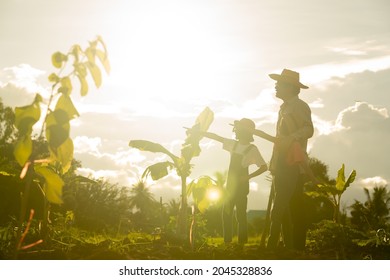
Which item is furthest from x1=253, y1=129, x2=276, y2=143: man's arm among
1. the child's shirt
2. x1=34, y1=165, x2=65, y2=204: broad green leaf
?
x1=34, y1=165, x2=65, y2=204: broad green leaf

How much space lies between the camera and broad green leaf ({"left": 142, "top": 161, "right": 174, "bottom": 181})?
499cm

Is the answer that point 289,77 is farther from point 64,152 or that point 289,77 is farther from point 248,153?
point 64,152

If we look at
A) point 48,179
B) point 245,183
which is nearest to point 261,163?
point 245,183

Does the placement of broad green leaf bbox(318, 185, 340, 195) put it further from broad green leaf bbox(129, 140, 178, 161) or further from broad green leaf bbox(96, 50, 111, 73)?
broad green leaf bbox(96, 50, 111, 73)

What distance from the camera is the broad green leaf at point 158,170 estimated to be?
4988 mm

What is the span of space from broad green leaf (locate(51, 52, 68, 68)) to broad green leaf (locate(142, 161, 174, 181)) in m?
2.77

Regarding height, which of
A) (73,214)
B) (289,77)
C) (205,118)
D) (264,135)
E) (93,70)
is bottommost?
(73,214)

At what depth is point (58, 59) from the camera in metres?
2.30

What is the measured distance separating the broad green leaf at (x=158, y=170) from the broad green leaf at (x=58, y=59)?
9.08 feet

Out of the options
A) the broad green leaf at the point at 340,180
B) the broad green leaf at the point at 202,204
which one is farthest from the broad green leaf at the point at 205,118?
the broad green leaf at the point at 340,180

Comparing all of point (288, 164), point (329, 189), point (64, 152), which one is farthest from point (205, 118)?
point (64, 152)

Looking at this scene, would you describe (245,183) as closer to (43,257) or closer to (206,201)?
(206,201)

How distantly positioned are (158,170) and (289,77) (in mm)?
1632

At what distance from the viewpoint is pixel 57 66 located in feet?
7.54
